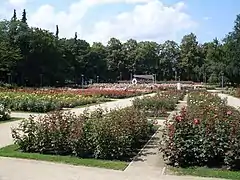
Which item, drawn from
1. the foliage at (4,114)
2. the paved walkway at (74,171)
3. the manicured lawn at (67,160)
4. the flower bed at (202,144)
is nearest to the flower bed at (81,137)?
the manicured lawn at (67,160)

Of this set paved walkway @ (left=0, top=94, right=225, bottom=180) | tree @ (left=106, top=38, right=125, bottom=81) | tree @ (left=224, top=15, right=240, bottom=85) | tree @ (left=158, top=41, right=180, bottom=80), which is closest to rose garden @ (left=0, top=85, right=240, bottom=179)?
→ paved walkway @ (left=0, top=94, right=225, bottom=180)

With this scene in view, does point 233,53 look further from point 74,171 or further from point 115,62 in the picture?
point 74,171

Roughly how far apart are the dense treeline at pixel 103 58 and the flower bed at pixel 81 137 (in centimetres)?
5112

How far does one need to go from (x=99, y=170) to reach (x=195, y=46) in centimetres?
10301

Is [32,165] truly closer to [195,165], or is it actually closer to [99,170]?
[99,170]

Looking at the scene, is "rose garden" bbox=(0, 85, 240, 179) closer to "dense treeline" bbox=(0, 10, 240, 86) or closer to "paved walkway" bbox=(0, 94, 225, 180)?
"paved walkway" bbox=(0, 94, 225, 180)

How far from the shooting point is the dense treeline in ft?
234

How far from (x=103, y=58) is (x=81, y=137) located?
98084 mm

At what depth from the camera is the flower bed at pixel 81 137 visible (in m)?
9.21

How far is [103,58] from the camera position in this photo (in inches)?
4208

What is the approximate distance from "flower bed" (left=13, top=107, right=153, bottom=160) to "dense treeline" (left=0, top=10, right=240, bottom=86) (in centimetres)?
5112

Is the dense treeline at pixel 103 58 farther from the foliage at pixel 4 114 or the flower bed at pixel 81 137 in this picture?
the flower bed at pixel 81 137

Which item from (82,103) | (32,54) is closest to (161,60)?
(32,54)

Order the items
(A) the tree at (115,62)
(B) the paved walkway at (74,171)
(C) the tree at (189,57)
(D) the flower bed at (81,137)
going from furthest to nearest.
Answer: (A) the tree at (115,62)
(C) the tree at (189,57)
(D) the flower bed at (81,137)
(B) the paved walkway at (74,171)
